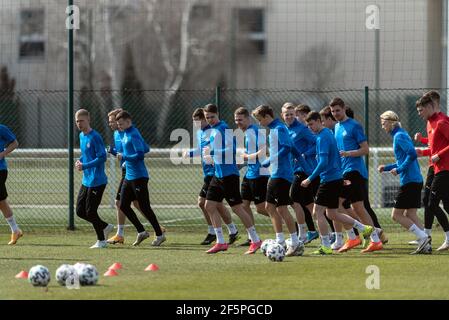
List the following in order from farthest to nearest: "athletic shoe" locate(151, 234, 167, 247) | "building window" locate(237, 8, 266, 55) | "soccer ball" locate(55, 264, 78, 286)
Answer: "building window" locate(237, 8, 266, 55)
"athletic shoe" locate(151, 234, 167, 247)
"soccer ball" locate(55, 264, 78, 286)

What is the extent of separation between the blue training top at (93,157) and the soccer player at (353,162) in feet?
11.7

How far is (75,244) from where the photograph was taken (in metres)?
16.7

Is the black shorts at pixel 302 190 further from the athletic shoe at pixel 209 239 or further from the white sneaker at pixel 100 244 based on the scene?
the white sneaker at pixel 100 244

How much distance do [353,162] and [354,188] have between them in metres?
0.38

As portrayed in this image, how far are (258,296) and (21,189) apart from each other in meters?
16.9

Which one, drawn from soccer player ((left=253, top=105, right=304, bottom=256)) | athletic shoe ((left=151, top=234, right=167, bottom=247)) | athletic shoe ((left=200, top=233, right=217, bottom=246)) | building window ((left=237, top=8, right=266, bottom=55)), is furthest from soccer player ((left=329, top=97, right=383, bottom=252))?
building window ((left=237, top=8, right=266, bottom=55))

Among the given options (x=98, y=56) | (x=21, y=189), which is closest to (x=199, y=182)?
(x=21, y=189)

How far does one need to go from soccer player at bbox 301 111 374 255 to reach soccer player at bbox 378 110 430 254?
2.29 feet

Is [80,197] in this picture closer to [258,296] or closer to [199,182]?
[258,296]

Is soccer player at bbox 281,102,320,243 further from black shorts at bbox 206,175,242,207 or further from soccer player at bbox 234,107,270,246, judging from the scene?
black shorts at bbox 206,175,242,207

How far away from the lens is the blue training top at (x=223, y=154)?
15.0 meters

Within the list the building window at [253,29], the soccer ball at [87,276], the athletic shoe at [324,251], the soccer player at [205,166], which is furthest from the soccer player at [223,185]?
the building window at [253,29]

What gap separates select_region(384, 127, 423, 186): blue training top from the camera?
14.6 meters
